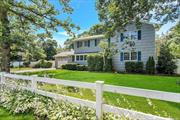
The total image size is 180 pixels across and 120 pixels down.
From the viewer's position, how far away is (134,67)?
94.5 feet

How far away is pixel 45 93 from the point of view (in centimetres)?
802

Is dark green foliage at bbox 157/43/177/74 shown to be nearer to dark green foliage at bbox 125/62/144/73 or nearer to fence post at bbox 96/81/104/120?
dark green foliage at bbox 125/62/144/73

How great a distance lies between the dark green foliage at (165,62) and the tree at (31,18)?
1634cm

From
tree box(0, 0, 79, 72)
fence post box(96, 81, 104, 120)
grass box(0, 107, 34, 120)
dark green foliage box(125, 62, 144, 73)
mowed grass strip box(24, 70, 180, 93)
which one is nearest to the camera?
fence post box(96, 81, 104, 120)

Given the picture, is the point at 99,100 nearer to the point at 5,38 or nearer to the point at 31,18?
the point at 5,38

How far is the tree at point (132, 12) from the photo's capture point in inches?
512

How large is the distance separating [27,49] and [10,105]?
634 cm

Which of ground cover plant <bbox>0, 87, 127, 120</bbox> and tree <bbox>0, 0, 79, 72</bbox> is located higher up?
tree <bbox>0, 0, 79, 72</bbox>

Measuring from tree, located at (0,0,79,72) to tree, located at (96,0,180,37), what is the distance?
2022 mm

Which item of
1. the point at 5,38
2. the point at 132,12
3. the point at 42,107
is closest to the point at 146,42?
the point at 132,12

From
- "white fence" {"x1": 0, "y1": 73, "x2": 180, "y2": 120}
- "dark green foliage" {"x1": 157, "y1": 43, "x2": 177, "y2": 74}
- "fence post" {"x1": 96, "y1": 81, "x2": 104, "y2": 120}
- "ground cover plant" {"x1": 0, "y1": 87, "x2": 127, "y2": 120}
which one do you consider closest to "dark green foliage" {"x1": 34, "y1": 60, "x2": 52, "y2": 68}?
"dark green foliage" {"x1": 157, "y1": 43, "x2": 177, "y2": 74}

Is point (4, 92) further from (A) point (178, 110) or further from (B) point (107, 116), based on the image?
(A) point (178, 110)

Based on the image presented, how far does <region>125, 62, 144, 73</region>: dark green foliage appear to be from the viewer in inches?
1123

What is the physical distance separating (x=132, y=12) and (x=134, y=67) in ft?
53.7
